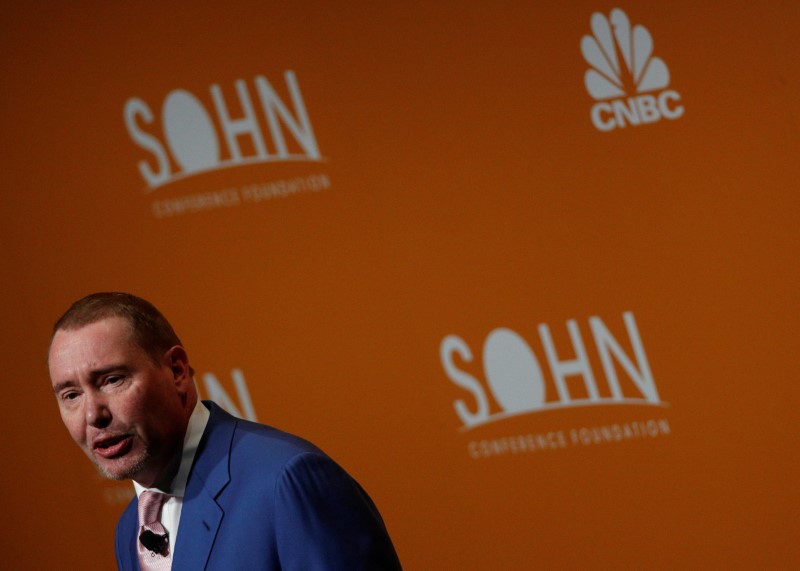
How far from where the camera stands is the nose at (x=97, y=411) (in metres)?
1.53

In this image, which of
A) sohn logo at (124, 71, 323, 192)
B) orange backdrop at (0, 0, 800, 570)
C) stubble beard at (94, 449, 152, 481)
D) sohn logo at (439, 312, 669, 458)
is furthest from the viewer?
sohn logo at (124, 71, 323, 192)

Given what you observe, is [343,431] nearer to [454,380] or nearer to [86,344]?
[454,380]

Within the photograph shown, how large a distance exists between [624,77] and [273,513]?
212 cm

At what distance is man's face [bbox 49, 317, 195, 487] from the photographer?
1.54m

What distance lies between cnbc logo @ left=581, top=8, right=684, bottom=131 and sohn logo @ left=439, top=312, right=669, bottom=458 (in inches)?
24.2

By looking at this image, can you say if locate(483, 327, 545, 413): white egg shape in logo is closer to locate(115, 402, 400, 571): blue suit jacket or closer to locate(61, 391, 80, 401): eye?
locate(115, 402, 400, 571): blue suit jacket

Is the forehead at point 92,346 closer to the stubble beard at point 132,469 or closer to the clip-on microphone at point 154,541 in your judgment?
the stubble beard at point 132,469

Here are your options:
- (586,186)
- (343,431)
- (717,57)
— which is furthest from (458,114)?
Answer: (343,431)

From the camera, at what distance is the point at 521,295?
3.32 metres

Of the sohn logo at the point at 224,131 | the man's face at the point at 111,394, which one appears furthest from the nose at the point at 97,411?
the sohn logo at the point at 224,131

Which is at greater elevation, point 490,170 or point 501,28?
point 501,28

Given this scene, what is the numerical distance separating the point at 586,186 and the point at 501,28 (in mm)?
560

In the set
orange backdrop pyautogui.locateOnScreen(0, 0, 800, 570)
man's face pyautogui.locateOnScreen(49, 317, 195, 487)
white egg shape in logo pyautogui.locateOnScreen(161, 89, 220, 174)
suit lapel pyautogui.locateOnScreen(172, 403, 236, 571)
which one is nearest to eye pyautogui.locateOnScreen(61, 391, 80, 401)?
man's face pyautogui.locateOnScreen(49, 317, 195, 487)

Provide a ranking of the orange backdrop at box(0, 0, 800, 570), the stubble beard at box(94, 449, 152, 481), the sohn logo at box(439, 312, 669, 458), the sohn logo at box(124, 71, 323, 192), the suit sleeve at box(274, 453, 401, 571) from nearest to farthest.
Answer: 1. the suit sleeve at box(274, 453, 401, 571)
2. the stubble beard at box(94, 449, 152, 481)
3. the orange backdrop at box(0, 0, 800, 570)
4. the sohn logo at box(439, 312, 669, 458)
5. the sohn logo at box(124, 71, 323, 192)
